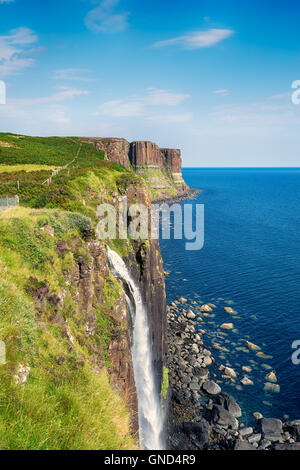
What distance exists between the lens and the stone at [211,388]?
37.1 meters

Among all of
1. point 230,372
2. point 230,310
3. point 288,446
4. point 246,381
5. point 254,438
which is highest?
point 230,310

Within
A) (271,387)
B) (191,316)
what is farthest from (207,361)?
(191,316)

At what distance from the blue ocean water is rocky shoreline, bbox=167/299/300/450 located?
6.02ft

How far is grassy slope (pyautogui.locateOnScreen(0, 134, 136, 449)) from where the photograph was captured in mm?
7562

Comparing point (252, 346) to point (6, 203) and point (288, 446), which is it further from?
point (6, 203)

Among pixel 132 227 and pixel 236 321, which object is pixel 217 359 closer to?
pixel 236 321

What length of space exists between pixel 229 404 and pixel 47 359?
32.0 m

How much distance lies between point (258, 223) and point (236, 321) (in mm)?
79421

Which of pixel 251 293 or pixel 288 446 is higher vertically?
pixel 251 293

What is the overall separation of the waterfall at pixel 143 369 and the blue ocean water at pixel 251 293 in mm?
14066

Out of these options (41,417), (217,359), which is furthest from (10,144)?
(41,417)

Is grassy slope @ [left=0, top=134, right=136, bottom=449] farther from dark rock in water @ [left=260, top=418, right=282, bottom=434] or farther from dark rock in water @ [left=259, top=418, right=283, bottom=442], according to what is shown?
dark rock in water @ [left=260, top=418, right=282, bottom=434]

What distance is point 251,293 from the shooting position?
60.0 m

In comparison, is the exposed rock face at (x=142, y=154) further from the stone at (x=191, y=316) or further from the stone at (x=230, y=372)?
the stone at (x=230, y=372)
